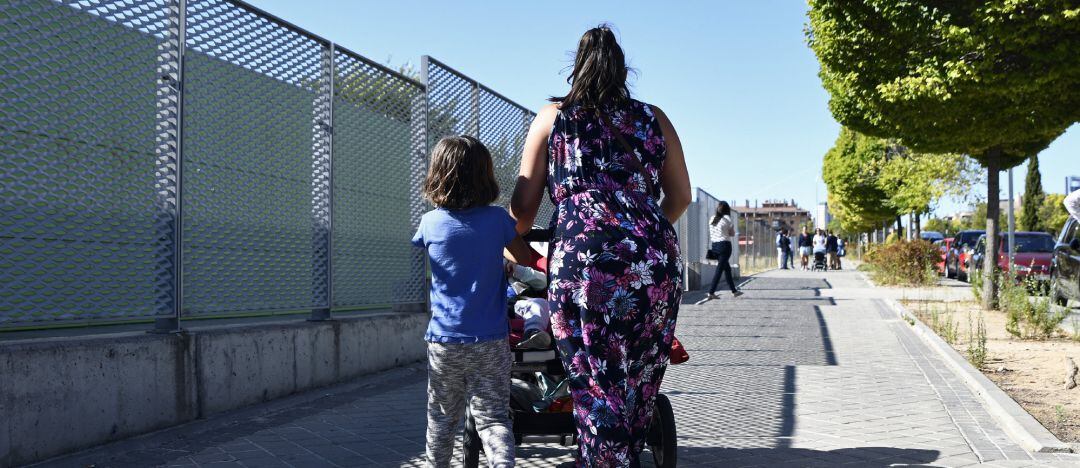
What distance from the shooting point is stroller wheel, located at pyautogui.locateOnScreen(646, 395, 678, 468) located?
164 inches

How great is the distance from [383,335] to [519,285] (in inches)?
158

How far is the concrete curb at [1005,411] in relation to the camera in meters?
5.29

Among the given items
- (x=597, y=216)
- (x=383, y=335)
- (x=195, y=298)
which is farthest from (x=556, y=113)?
(x=383, y=335)

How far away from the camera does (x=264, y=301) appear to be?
6.92 metres

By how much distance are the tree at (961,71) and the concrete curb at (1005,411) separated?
397cm

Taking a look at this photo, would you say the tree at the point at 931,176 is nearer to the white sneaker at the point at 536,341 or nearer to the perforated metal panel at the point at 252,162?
the perforated metal panel at the point at 252,162

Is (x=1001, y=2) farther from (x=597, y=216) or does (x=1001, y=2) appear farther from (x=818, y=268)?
(x=818, y=268)

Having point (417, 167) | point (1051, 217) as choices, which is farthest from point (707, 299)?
point (1051, 217)

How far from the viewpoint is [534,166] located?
322 cm

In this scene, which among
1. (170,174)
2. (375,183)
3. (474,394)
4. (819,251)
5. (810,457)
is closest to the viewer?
(474,394)

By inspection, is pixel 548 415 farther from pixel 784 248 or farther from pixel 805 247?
pixel 805 247

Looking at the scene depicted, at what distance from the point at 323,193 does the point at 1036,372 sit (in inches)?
244

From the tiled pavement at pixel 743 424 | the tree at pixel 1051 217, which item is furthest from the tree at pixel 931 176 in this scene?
the tree at pixel 1051 217

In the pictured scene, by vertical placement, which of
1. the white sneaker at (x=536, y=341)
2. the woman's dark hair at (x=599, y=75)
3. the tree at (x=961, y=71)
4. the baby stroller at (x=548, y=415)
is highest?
the tree at (x=961, y=71)
